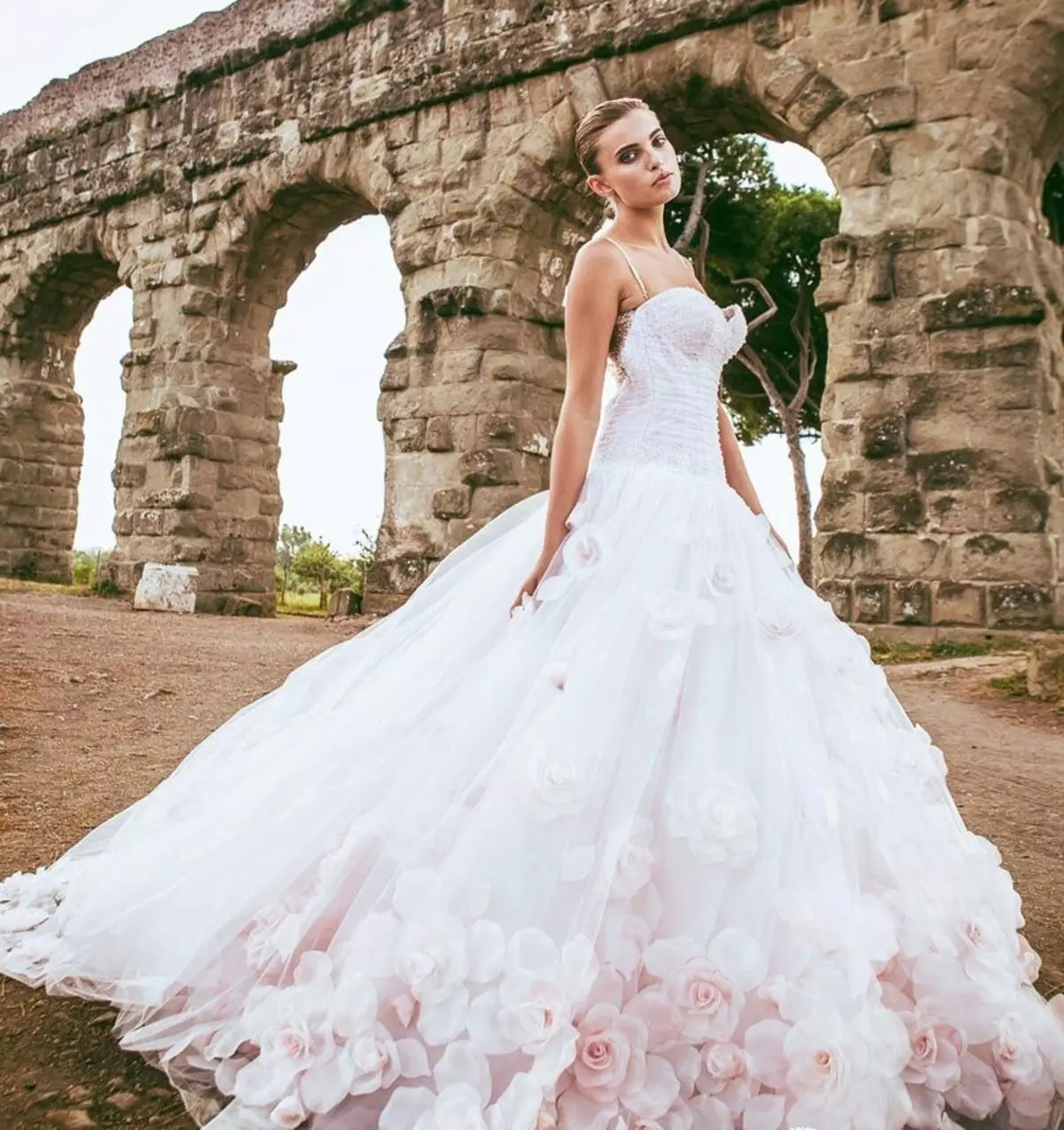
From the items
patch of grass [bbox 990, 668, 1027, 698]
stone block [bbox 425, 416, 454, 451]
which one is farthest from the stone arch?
patch of grass [bbox 990, 668, 1027, 698]

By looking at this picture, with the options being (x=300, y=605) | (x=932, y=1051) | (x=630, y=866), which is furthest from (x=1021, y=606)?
(x=300, y=605)

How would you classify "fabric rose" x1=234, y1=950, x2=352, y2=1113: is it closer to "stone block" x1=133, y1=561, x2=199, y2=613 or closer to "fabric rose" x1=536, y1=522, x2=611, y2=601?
"fabric rose" x1=536, y1=522, x2=611, y2=601

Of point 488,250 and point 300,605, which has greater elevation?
point 488,250

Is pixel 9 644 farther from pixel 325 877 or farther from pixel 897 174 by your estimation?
pixel 897 174

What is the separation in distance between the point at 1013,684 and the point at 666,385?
14.0 feet

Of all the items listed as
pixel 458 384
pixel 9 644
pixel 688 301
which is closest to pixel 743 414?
pixel 458 384

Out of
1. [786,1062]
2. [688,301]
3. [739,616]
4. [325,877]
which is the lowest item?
[786,1062]

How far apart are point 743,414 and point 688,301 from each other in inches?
692

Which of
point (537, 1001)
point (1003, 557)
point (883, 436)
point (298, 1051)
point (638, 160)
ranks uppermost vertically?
point (883, 436)

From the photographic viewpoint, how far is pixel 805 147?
7691 mm

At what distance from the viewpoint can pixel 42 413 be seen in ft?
43.2

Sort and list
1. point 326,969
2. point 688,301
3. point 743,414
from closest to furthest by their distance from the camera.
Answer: point 326,969 → point 688,301 → point 743,414

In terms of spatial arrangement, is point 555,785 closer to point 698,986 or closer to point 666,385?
point 698,986

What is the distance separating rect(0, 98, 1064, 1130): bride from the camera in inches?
60.1
